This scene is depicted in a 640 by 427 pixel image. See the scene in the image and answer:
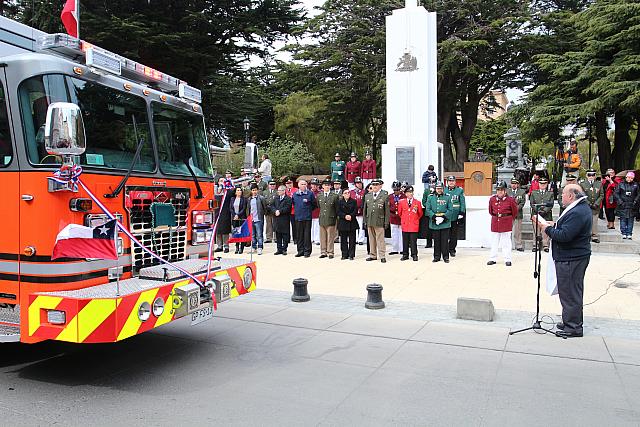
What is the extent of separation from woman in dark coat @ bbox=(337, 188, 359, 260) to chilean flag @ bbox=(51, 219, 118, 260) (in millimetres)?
8877

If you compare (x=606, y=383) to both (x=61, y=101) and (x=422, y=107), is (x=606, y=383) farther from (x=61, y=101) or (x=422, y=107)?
(x=422, y=107)

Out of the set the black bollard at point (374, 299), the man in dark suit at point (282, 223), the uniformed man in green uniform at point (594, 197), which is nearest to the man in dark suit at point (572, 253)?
the black bollard at point (374, 299)

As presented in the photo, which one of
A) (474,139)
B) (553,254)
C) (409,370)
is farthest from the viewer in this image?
(474,139)

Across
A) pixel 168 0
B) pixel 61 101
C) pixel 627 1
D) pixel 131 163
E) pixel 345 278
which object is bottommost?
pixel 345 278

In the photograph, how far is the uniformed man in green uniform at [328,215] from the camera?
14.1m

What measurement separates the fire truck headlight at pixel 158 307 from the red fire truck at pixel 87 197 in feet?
0.05

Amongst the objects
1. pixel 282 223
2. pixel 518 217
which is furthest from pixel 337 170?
pixel 518 217

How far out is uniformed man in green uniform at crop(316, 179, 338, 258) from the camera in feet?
46.4

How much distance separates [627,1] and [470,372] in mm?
21246

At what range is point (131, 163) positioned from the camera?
18.6ft

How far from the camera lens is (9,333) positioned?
503 cm

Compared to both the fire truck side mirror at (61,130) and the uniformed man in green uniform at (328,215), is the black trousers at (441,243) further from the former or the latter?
the fire truck side mirror at (61,130)

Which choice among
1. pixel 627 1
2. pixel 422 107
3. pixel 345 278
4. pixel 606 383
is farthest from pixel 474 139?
pixel 606 383

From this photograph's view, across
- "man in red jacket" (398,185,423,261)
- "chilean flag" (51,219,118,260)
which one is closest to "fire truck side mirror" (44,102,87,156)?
"chilean flag" (51,219,118,260)
